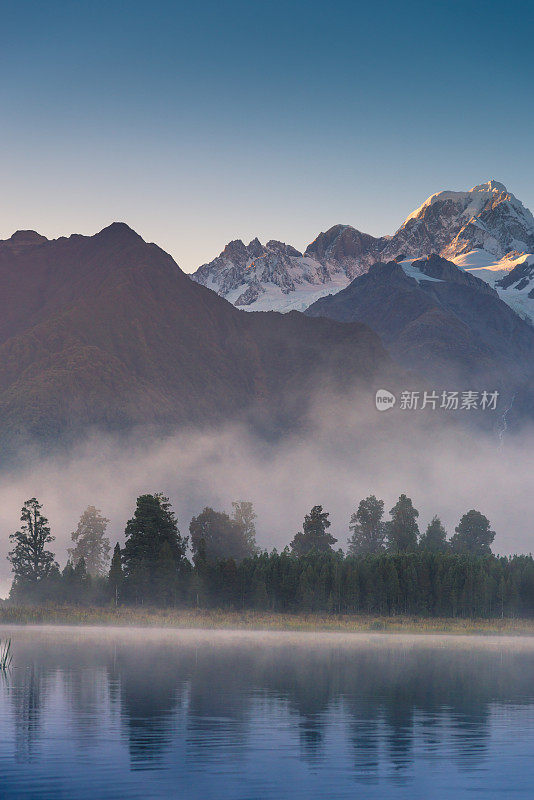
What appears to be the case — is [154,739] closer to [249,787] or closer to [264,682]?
[249,787]

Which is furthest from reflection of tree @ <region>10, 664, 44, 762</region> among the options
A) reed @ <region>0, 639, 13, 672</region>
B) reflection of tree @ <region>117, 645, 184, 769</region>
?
reflection of tree @ <region>117, 645, 184, 769</region>

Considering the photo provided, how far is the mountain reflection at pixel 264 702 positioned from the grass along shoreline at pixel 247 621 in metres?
47.2

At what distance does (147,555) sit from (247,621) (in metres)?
22.6

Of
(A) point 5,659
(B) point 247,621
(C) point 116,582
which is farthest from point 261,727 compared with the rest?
(C) point 116,582

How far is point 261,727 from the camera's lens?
212 feet

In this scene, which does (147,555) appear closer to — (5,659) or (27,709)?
(5,659)

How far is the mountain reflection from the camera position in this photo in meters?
57.1

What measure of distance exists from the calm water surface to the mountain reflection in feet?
0.57

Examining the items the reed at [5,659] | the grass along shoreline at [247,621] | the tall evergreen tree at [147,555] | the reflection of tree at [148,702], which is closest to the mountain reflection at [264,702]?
the reflection of tree at [148,702]

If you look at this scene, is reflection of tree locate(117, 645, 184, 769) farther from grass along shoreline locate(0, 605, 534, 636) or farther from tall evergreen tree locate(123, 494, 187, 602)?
tall evergreen tree locate(123, 494, 187, 602)

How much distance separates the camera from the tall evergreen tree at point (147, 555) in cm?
19000

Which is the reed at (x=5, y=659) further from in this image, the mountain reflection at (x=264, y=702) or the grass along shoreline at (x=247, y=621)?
the grass along shoreline at (x=247, y=621)

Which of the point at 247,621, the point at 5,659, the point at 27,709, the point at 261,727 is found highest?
the point at 5,659

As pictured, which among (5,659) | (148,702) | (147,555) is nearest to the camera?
(148,702)
